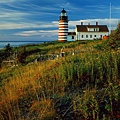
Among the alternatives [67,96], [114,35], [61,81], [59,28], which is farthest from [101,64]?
[59,28]

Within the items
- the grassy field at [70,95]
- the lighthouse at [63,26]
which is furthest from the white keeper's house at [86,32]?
the grassy field at [70,95]

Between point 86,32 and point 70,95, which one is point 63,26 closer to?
point 86,32

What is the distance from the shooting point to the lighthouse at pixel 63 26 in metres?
63.1

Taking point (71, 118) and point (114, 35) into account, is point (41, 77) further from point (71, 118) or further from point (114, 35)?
point (114, 35)

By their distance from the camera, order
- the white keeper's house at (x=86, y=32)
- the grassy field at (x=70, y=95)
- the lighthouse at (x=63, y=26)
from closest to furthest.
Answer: the grassy field at (x=70, y=95), the lighthouse at (x=63, y=26), the white keeper's house at (x=86, y=32)

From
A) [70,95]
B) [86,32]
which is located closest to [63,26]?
[86,32]

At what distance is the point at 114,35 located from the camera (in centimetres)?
1770

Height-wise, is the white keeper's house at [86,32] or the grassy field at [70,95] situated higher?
the white keeper's house at [86,32]

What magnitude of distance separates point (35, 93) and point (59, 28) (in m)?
A: 57.8

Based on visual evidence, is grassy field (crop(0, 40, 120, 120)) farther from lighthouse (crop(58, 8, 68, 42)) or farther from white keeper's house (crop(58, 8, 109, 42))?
white keeper's house (crop(58, 8, 109, 42))

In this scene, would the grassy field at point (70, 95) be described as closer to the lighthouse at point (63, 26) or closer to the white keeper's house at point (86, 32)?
the lighthouse at point (63, 26)

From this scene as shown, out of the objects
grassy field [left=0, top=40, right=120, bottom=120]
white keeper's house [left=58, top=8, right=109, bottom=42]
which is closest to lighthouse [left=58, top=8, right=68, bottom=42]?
white keeper's house [left=58, top=8, right=109, bottom=42]

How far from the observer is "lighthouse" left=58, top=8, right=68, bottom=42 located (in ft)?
207

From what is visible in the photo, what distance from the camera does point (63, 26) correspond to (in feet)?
209
